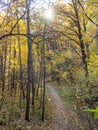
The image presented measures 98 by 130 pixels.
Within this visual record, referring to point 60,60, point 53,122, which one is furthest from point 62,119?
point 60,60

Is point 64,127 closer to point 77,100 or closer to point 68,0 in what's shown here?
point 77,100

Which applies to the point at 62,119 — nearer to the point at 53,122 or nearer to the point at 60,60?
the point at 53,122

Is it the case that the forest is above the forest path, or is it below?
above

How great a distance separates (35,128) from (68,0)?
33.1ft

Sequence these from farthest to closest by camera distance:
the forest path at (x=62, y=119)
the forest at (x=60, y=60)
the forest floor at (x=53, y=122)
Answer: the forest path at (x=62, y=119), the forest at (x=60, y=60), the forest floor at (x=53, y=122)

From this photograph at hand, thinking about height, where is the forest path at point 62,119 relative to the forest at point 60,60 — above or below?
below

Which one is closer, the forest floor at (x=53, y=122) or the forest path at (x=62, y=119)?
the forest floor at (x=53, y=122)

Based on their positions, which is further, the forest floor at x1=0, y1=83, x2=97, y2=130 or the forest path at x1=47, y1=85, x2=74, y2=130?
the forest path at x1=47, y1=85, x2=74, y2=130

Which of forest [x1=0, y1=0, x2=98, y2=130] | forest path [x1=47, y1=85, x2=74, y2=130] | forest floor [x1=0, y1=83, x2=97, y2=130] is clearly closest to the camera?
forest floor [x1=0, y1=83, x2=97, y2=130]

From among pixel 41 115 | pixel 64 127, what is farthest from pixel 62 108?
pixel 64 127

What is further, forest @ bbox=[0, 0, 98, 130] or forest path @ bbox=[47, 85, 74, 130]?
forest path @ bbox=[47, 85, 74, 130]

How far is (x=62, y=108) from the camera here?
18.3m

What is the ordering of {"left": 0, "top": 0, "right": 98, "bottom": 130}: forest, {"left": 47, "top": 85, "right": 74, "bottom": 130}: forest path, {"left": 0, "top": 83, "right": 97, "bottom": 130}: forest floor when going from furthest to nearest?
{"left": 47, "top": 85, "right": 74, "bottom": 130}: forest path < {"left": 0, "top": 0, "right": 98, "bottom": 130}: forest < {"left": 0, "top": 83, "right": 97, "bottom": 130}: forest floor

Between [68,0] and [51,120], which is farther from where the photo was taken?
[68,0]
